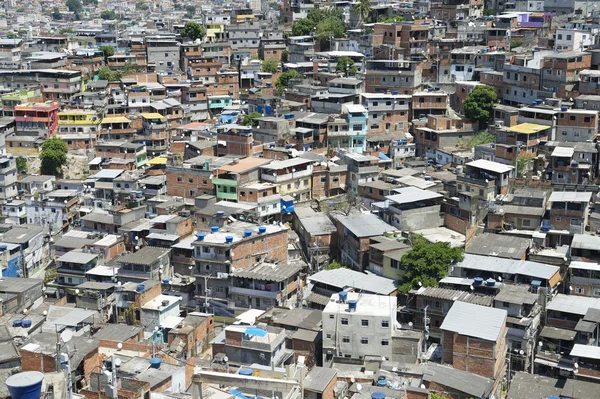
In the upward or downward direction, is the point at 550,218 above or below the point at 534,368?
above

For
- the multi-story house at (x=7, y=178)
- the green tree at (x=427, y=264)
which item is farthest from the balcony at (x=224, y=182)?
the multi-story house at (x=7, y=178)

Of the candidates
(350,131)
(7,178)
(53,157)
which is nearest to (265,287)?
(350,131)

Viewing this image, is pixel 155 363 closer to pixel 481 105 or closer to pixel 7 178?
pixel 7 178

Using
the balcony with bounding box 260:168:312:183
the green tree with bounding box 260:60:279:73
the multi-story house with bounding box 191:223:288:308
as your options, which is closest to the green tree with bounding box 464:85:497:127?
the balcony with bounding box 260:168:312:183

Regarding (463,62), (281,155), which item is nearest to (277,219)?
(281,155)

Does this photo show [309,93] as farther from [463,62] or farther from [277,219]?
[277,219]
